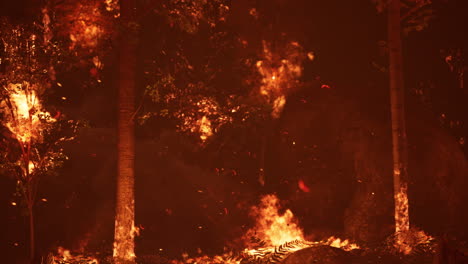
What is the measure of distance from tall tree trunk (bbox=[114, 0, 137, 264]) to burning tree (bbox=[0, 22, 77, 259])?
1.73 meters

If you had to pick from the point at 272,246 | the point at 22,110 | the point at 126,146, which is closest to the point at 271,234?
the point at 272,246

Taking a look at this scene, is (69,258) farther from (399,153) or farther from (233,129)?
(399,153)

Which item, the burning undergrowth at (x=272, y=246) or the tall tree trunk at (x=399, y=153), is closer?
the burning undergrowth at (x=272, y=246)

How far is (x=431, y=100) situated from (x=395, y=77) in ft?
20.4

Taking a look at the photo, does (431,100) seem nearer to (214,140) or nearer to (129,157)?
(214,140)

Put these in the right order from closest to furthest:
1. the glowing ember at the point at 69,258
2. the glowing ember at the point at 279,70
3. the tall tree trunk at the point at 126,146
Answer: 1. the tall tree trunk at the point at 126,146
2. the glowing ember at the point at 69,258
3. the glowing ember at the point at 279,70

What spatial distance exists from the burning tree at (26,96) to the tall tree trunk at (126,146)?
5.69 feet

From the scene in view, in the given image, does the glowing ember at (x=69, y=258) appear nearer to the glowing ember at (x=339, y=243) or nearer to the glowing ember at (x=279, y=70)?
the glowing ember at (x=339, y=243)

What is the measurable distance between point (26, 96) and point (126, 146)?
2750 millimetres

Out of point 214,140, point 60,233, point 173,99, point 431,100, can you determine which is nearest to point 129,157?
point 173,99

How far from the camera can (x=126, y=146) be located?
12859 mm

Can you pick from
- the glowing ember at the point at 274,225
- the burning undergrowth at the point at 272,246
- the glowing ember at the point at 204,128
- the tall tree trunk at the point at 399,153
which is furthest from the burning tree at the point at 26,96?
the tall tree trunk at the point at 399,153

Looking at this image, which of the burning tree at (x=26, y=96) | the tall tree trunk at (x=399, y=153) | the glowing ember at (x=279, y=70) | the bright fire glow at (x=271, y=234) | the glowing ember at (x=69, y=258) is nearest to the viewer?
the burning tree at (x=26, y=96)

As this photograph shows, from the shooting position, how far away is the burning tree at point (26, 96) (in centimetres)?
1204
